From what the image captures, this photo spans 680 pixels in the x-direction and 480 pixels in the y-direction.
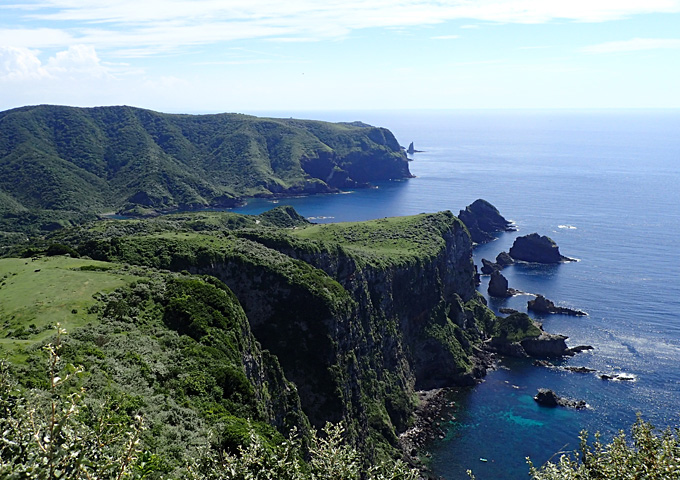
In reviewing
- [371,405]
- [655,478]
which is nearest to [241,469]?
[655,478]


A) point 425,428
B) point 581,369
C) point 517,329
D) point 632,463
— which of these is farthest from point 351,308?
point 632,463

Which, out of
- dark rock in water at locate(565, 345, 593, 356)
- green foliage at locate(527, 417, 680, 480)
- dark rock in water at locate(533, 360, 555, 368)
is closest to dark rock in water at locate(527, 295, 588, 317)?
dark rock in water at locate(565, 345, 593, 356)

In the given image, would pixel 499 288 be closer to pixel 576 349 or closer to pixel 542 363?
pixel 576 349

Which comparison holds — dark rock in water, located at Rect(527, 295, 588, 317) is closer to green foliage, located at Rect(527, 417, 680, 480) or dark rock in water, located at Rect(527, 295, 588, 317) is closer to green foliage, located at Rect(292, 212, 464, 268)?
green foliage, located at Rect(292, 212, 464, 268)

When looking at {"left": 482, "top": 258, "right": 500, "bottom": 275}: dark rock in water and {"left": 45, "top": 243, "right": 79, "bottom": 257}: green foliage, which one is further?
{"left": 482, "top": 258, "right": 500, "bottom": 275}: dark rock in water

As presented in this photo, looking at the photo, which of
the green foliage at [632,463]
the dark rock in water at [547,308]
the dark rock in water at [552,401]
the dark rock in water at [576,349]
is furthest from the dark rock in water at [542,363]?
the green foliage at [632,463]

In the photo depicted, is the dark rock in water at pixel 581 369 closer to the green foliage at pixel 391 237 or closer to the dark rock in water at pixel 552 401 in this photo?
the dark rock in water at pixel 552 401

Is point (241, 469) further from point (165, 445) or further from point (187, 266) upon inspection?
point (187, 266)
